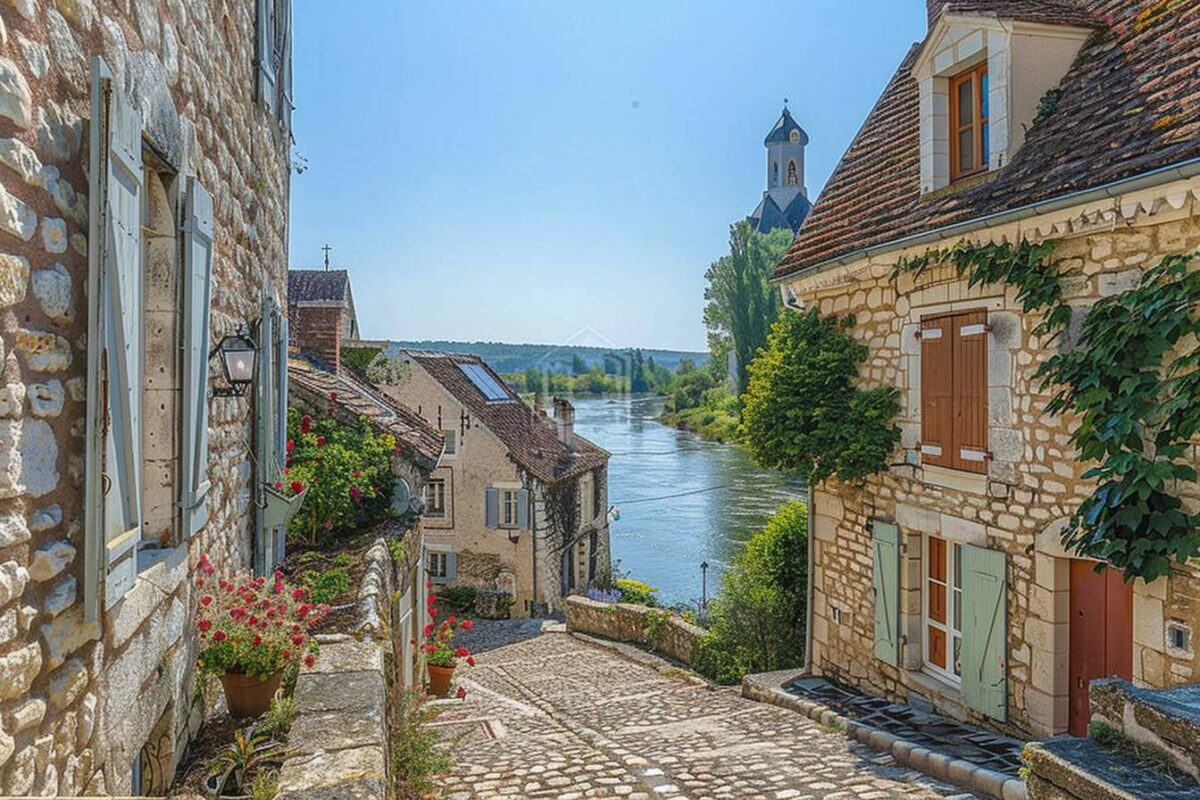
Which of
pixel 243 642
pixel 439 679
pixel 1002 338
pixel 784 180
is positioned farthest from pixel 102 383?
pixel 784 180

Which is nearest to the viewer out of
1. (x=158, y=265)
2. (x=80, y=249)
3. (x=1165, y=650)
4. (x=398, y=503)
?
(x=80, y=249)

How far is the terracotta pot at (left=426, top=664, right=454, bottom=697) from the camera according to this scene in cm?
866

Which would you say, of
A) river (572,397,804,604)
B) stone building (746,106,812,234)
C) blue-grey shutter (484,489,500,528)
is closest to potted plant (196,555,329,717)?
river (572,397,804,604)

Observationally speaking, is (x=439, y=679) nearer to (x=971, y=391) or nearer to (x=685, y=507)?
(x=971, y=391)

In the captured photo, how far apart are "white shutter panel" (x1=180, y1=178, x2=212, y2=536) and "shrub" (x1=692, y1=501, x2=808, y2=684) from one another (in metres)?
8.33

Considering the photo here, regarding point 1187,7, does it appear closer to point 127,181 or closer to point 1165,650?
point 1165,650

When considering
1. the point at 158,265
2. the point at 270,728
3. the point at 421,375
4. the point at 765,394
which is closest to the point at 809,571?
the point at 765,394

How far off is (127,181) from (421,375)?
1836 cm

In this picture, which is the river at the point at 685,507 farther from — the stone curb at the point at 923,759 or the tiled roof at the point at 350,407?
the tiled roof at the point at 350,407

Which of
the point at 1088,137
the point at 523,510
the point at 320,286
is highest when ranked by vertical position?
the point at 320,286

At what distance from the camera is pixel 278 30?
584cm

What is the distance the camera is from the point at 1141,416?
508cm

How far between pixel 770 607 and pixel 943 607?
12.0 ft

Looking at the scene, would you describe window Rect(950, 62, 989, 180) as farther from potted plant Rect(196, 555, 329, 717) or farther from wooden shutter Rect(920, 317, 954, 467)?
potted plant Rect(196, 555, 329, 717)
